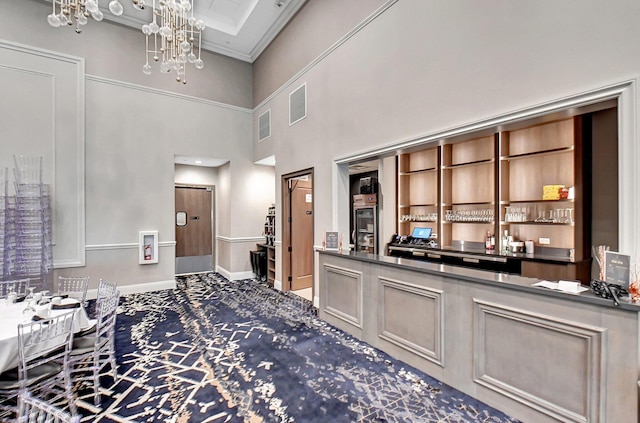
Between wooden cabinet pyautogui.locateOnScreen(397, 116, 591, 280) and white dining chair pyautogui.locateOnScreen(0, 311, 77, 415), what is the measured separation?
401cm

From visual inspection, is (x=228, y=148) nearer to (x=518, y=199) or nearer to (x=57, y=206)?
(x=57, y=206)

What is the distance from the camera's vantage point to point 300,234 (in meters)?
6.22

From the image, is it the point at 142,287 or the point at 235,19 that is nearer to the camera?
the point at 142,287

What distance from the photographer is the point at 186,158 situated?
6.91 m

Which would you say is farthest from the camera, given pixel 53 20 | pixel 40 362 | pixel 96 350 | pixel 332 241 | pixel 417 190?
pixel 417 190

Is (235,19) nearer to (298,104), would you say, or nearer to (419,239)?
(298,104)

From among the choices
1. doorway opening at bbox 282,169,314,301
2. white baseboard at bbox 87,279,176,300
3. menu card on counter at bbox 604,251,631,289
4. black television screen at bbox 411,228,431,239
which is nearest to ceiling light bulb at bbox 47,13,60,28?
doorway opening at bbox 282,169,314,301

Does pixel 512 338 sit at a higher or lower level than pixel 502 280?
lower

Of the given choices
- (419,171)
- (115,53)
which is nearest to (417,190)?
(419,171)

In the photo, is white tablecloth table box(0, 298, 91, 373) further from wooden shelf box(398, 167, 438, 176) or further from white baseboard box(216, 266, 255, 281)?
wooden shelf box(398, 167, 438, 176)

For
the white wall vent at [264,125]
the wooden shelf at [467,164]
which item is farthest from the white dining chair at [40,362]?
the wooden shelf at [467,164]

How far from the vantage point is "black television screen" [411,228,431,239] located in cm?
593

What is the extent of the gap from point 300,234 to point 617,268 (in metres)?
4.88

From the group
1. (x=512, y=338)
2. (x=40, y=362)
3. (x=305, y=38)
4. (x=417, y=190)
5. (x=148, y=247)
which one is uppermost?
(x=305, y=38)
